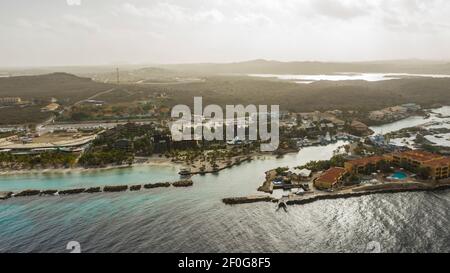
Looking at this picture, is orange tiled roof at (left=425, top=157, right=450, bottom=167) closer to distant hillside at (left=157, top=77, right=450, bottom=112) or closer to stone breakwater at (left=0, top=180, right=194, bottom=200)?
stone breakwater at (left=0, top=180, right=194, bottom=200)

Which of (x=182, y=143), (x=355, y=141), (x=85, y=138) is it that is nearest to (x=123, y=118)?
(x=85, y=138)

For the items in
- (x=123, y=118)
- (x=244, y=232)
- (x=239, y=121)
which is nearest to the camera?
(x=244, y=232)

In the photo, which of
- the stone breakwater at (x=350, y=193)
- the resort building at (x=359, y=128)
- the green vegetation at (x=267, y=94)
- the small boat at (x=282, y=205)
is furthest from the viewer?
the green vegetation at (x=267, y=94)

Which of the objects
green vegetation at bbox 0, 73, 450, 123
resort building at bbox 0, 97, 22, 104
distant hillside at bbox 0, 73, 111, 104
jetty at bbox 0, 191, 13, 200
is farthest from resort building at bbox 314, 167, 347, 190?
resort building at bbox 0, 97, 22, 104

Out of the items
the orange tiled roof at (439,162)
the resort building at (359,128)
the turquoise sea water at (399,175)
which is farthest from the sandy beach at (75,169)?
the resort building at (359,128)

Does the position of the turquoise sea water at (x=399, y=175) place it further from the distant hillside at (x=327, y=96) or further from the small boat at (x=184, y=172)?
the distant hillside at (x=327, y=96)
